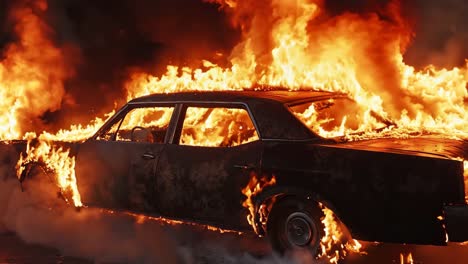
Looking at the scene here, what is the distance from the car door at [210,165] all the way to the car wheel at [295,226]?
0.28 m

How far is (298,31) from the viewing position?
8.60 metres

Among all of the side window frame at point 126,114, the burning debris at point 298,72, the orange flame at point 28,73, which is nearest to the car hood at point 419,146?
the side window frame at point 126,114

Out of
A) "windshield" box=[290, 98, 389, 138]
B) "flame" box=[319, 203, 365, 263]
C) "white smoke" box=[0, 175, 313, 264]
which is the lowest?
"white smoke" box=[0, 175, 313, 264]

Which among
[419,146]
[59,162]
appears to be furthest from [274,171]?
[59,162]

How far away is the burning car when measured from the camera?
4.30 m

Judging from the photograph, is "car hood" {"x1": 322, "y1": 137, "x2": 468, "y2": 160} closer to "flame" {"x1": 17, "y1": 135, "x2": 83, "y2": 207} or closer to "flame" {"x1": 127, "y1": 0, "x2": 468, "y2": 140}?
"flame" {"x1": 127, "y1": 0, "x2": 468, "y2": 140}

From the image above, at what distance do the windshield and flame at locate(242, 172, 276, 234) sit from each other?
2.00 feet

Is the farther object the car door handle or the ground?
the car door handle

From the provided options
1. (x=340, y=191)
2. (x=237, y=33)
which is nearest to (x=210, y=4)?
(x=237, y=33)

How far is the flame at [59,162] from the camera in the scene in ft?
20.6

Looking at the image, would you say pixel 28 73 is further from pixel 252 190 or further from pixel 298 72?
pixel 252 190

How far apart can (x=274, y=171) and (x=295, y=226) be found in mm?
478

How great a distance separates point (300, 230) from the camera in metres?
4.77

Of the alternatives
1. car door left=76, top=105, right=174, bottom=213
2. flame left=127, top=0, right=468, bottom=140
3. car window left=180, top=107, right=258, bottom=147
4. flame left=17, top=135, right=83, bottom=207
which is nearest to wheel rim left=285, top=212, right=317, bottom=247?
car window left=180, top=107, right=258, bottom=147
